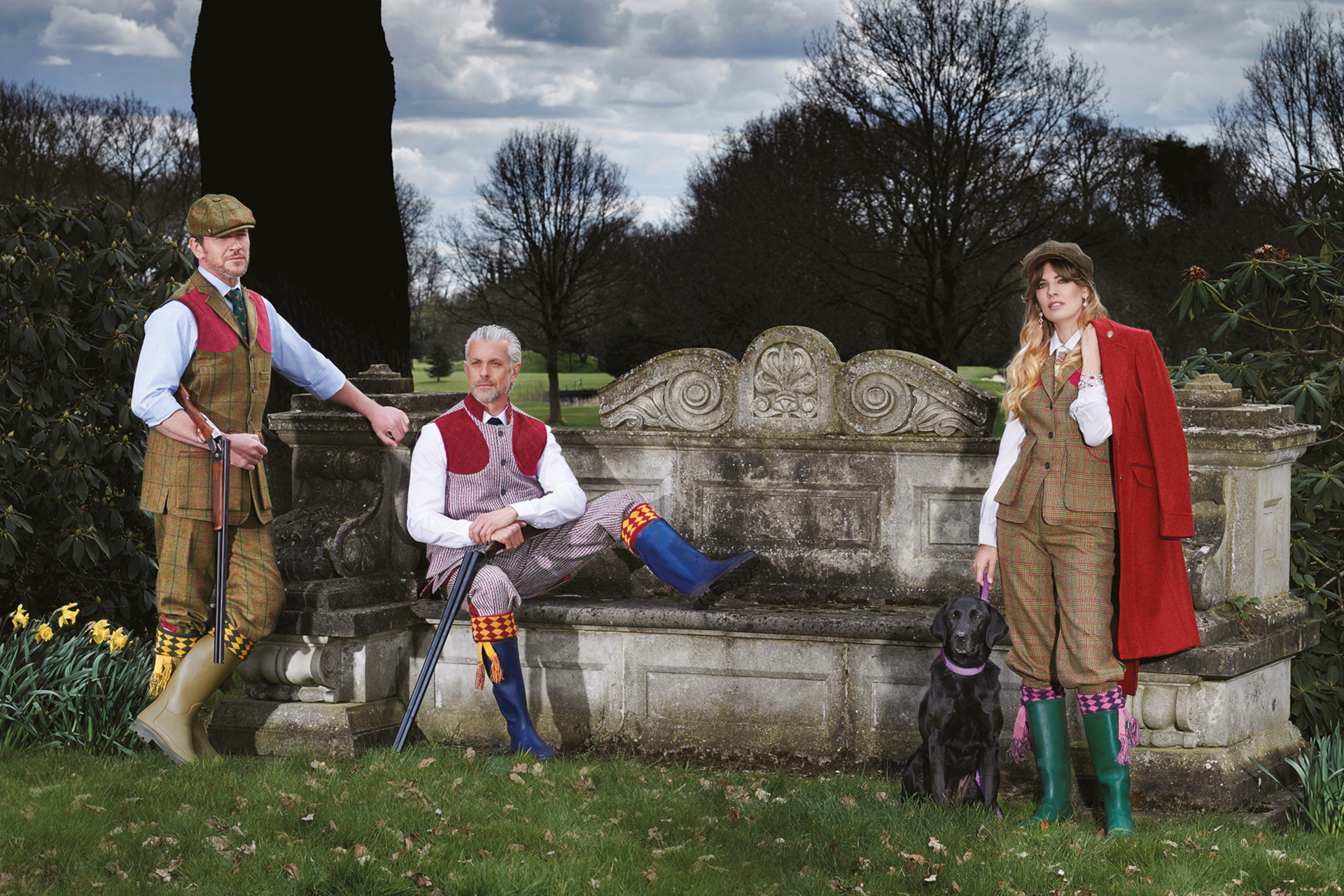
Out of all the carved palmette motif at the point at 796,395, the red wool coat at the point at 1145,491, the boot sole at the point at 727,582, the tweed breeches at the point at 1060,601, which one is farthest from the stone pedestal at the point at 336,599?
the red wool coat at the point at 1145,491

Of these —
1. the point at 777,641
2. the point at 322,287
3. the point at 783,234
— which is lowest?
the point at 777,641

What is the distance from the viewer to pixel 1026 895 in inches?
120

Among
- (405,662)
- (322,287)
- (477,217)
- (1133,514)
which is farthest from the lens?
(477,217)

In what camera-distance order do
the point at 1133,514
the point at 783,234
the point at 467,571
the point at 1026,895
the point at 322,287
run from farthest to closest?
1. the point at 783,234
2. the point at 322,287
3. the point at 467,571
4. the point at 1133,514
5. the point at 1026,895

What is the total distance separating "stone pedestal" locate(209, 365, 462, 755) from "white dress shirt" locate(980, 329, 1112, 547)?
2.22 meters

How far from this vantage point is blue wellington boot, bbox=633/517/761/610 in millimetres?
4262

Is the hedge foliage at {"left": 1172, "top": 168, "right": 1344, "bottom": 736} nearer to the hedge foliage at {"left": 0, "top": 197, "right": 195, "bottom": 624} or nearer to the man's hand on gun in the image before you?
the man's hand on gun

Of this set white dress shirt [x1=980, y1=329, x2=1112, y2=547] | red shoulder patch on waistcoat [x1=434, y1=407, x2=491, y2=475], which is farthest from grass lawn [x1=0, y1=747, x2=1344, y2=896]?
red shoulder patch on waistcoat [x1=434, y1=407, x2=491, y2=475]

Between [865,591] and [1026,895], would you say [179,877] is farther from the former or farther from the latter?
[865,591]

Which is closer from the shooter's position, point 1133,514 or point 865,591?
point 1133,514

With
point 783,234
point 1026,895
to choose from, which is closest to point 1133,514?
point 1026,895

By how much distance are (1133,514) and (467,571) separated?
213cm

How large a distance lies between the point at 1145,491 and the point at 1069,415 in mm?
299

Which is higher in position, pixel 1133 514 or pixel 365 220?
pixel 365 220
